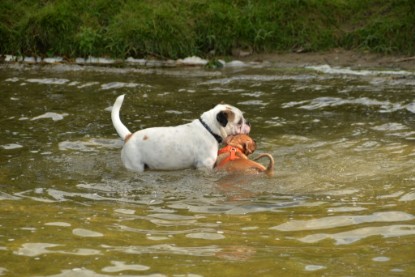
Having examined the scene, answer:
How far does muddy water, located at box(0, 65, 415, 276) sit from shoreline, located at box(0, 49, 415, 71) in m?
0.51

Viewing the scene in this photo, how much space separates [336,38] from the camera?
1430 cm

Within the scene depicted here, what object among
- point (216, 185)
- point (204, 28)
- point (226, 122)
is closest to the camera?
point (216, 185)

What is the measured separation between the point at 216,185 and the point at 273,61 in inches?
269

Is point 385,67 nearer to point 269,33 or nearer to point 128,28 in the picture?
point 269,33

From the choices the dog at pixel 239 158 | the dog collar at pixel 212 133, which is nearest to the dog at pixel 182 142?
the dog collar at pixel 212 133

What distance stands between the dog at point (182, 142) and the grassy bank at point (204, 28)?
234 inches

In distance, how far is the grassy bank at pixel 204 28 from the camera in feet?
46.7

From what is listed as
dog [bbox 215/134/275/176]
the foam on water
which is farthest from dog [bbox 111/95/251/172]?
the foam on water

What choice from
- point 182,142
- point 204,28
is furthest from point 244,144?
point 204,28

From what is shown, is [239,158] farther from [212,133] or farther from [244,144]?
[212,133]

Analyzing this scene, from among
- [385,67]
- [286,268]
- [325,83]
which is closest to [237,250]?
[286,268]

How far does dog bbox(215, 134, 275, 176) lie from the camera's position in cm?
773

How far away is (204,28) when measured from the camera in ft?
47.5

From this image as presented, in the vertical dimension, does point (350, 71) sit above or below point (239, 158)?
above
